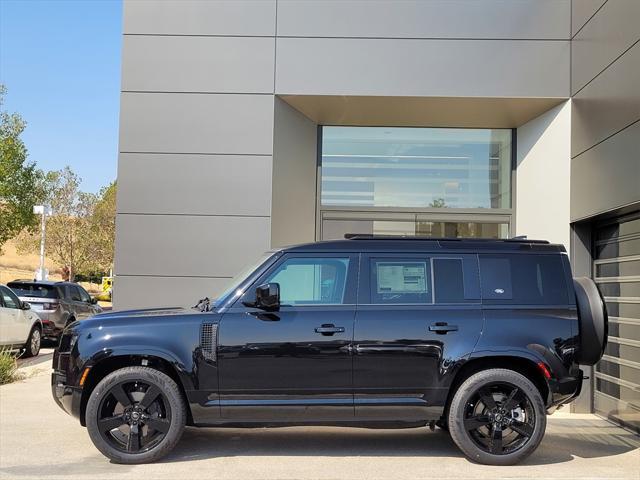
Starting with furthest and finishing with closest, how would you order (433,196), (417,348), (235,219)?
1. (433,196)
2. (235,219)
3. (417,348)

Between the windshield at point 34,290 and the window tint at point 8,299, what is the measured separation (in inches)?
103

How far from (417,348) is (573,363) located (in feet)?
4.64

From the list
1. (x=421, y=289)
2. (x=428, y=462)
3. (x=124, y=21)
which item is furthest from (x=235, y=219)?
(x=428, y=462)

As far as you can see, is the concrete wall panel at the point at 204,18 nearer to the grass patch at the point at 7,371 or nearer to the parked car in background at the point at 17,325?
the grass patch at the point at 7,371

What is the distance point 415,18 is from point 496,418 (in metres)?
5.85

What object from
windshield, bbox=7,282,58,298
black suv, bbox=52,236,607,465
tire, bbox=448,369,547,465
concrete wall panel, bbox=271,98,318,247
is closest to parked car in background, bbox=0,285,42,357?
windshield, bbox=7,282,58,298

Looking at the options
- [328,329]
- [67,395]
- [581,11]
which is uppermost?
[581,11]

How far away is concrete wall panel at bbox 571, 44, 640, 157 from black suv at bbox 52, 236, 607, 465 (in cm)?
229

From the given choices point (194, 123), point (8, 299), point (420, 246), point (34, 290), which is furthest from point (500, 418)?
point (34, 290)

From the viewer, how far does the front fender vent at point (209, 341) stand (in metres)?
6.01

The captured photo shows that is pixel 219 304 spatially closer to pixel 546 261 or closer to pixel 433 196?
pixel 546 261

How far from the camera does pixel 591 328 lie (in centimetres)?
623

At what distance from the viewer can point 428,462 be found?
6.27 m

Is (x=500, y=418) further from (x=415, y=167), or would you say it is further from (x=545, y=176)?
(x=415, y=167)
